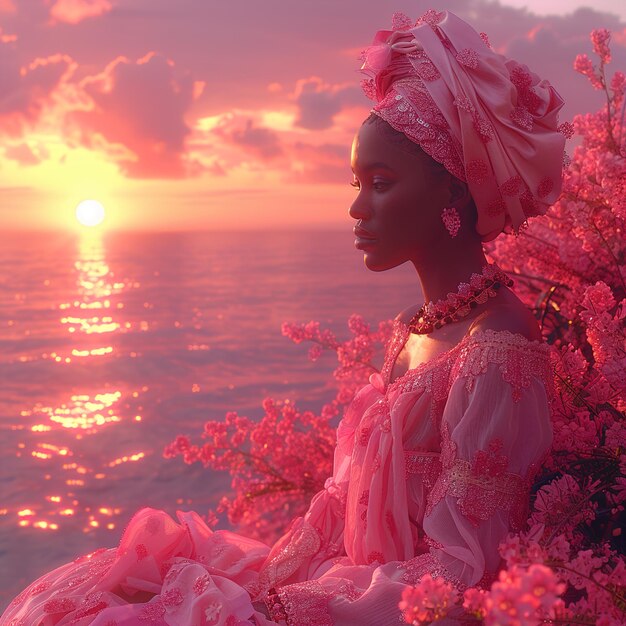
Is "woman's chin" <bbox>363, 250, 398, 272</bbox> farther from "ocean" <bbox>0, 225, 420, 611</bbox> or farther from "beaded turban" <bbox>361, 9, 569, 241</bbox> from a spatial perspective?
"ocean" <bbox>0, 225, 420, 611</bbox>

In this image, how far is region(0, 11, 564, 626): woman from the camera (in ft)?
7.05

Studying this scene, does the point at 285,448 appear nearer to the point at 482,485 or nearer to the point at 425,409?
Result: the point at 425,409

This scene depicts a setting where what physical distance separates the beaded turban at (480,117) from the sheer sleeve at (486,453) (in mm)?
484

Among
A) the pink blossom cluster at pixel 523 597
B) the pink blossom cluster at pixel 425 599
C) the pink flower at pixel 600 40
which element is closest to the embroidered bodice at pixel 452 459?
the pink blossom cluster at pixel 425 599

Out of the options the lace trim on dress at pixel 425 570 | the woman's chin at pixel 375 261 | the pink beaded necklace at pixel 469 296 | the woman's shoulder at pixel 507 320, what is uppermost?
the woman's chin at pixel 375 261

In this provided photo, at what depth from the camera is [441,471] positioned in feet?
7.77

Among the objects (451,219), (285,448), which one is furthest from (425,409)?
(285,448)

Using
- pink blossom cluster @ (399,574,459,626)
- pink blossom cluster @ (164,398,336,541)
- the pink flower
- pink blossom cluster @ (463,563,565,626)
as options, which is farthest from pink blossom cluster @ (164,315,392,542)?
pink blossom cluster @ (463,563,565,626)

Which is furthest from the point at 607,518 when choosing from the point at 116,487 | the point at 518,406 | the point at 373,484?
the point at 116,487

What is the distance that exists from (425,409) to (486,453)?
296 mm

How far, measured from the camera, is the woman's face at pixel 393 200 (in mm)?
2438

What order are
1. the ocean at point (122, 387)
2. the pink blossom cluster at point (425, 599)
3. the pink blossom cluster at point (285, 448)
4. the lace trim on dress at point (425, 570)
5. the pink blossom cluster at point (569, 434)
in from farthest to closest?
the ocean at point (122, 387) < the pink blossom cluster at point (285, 448) < the lace trim on dress at point (425, 570) < the pink blossom cluster at point (569, 434) < the pink blossom cluster at point (425, 599)

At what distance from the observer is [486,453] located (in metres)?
2.15

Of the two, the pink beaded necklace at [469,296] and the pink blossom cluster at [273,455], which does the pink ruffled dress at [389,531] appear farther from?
the pink blossom cluster at [273,455]
